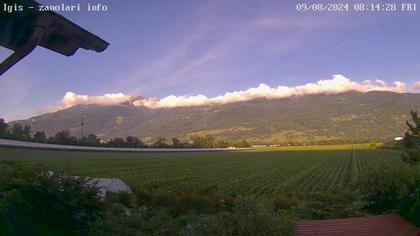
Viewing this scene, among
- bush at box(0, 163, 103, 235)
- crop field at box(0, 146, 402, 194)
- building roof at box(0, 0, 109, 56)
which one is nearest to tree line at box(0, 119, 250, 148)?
crop field at box(0, 146, 402, 194)

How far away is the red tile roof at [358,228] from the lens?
17.0 ft

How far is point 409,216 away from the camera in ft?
20.4

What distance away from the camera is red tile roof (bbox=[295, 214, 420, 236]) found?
5176mm

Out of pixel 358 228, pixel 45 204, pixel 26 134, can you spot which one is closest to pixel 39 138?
pixel 26 134

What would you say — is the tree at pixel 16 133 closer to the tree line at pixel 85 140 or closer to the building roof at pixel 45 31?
the tree line at pixel 85 140

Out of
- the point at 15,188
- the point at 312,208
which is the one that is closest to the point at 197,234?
the point at 15,188

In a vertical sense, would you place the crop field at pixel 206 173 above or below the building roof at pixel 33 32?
below

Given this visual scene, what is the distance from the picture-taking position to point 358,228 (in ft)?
17.7

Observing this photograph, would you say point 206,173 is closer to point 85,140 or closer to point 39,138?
point 39,138

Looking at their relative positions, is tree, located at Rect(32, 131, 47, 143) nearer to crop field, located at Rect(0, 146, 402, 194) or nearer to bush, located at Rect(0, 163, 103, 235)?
crop field, located at Rect(0, 146, 402, 194)

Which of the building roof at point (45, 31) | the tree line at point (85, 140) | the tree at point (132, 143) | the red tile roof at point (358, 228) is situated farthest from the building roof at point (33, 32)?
the tree at point (132, 143)

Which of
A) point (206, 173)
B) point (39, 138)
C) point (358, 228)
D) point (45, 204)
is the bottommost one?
point (206, 173)

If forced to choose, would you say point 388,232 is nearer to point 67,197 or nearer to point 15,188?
point 67,197

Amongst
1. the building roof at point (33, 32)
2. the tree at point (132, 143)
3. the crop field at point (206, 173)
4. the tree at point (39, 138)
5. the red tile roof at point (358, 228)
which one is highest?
the tree at point (39, 138)
